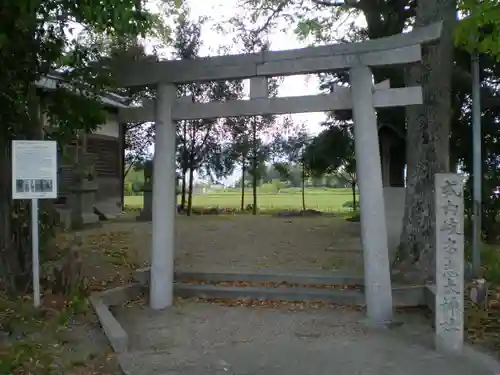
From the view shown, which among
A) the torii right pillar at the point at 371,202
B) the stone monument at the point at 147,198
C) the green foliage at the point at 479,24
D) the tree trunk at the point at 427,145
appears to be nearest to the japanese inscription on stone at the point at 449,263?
the torii right pillar at the point at 371,202

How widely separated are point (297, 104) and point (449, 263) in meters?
2.77

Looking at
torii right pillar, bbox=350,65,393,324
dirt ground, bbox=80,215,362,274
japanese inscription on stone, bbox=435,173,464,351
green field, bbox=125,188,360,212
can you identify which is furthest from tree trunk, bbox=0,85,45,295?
green field, bbox=125,188,360,212

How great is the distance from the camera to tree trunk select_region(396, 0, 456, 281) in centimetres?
845

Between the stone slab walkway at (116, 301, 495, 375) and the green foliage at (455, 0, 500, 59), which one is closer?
the stone slab walkway at (116, 301, 495, 375)

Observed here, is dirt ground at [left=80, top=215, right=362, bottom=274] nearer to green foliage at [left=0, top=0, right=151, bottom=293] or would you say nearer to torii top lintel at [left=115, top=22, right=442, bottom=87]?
green foliage at [left=0, top=0, right=151, bottom=293]

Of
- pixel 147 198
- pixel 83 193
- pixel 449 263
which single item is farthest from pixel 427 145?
pixel 147 198

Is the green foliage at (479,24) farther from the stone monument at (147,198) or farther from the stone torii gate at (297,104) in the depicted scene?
the stone monument at (147,198)

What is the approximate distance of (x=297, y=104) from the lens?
7.10 m

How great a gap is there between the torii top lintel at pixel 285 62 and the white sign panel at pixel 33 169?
1603 mm

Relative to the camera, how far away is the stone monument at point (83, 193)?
48.9 ft

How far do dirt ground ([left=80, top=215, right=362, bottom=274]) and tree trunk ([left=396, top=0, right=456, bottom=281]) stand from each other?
959 millimetres

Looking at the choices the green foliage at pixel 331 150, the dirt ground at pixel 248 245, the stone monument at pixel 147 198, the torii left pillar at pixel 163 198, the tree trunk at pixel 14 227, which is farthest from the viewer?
the stone monument at pixel 147 198

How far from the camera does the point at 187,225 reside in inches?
612

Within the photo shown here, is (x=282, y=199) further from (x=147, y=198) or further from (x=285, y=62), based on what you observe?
(x=285, y=62)
